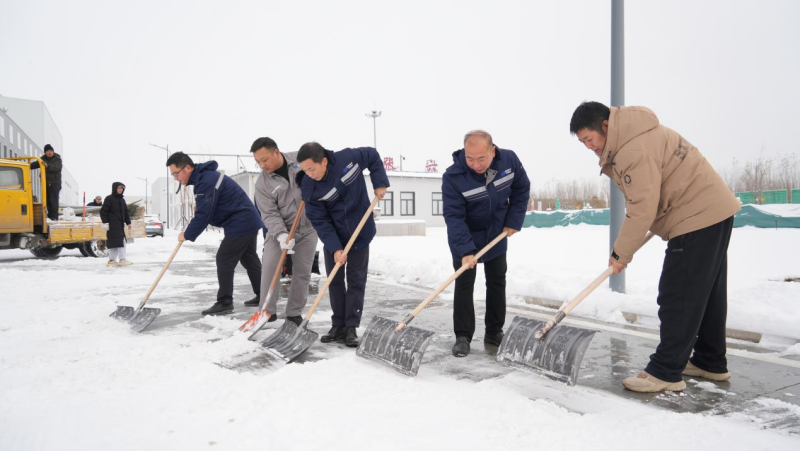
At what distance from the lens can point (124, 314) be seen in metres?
4.86

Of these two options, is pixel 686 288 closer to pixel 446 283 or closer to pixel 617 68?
pixel 446 283

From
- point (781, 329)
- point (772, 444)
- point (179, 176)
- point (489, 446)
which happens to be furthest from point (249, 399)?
point (781, 329)

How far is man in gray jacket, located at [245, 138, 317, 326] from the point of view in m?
4.54

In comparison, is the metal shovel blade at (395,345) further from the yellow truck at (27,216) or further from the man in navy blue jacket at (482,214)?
the yellow truck at (27,216)

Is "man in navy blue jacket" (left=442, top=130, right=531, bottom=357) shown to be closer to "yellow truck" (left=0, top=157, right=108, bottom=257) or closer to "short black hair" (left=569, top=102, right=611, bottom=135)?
"short black hair" (left=569, top=102, right=611, bottom=135)

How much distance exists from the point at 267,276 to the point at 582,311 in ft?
10.3

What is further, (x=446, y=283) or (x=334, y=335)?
(x=334, y=335)

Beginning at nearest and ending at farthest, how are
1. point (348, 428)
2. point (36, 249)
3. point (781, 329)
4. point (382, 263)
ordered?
point (348, 428) → point (781, 329) → point (382, 263) → point (36, 249)

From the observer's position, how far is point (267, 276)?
15.4ft

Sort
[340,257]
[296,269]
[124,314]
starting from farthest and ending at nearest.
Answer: [124,314] < [296,269] < [340,257]

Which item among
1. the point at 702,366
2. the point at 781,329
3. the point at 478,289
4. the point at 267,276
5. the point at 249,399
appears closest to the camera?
the point at 249,399

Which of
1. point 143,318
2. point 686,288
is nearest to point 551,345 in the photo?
point 686,288

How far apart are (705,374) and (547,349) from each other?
999 mm

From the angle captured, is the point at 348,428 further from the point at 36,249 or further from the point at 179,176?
the point at 36,249
